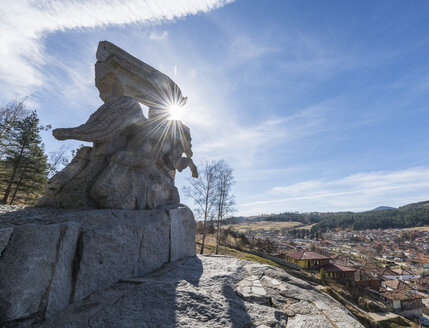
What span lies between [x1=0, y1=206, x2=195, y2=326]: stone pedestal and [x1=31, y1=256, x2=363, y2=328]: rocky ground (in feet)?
0.55

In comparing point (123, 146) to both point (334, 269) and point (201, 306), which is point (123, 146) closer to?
point (201, 306)

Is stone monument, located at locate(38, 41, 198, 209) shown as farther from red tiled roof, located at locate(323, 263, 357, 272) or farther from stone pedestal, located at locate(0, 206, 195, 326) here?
red tiled roof, located at locate(323, 263, 357, 272)

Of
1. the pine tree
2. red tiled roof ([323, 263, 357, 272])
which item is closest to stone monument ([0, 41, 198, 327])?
the pine tree

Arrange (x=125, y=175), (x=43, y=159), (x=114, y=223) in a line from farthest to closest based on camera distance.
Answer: (x=43, y=159)
(x=125, y=175)
(x=114, y=223)

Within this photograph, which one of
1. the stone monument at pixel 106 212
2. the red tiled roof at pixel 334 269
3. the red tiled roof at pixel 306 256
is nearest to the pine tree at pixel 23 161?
the stone monument at pixel 106 212

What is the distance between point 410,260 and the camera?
56469 mm

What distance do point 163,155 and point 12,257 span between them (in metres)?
3.58

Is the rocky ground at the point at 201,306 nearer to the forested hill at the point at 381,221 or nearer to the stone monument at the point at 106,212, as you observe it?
the stone monument at the point at 106,212

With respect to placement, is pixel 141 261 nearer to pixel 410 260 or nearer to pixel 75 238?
pixel 75 238

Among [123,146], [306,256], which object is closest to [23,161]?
[123,146]

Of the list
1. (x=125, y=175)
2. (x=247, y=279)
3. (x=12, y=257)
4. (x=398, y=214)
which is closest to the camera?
(x=12, y=257)

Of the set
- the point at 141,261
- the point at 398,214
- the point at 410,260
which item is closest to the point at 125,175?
the point at 141,261

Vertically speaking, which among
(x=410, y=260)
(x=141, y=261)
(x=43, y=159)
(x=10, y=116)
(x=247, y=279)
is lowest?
(x=410, y=260)

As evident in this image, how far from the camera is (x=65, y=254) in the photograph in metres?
2.14
